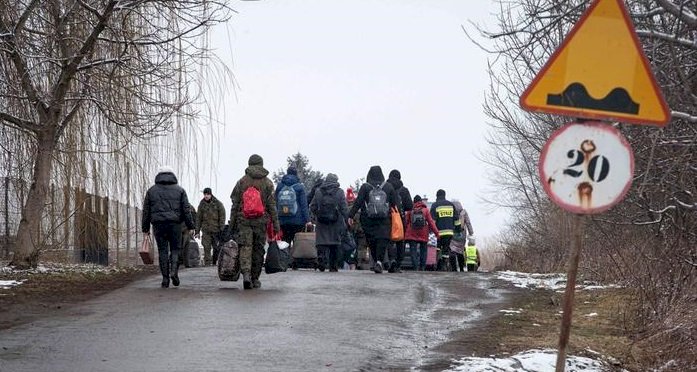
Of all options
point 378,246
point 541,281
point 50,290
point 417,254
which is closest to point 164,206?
point 50,290

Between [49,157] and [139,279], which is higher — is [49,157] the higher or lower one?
the higher one

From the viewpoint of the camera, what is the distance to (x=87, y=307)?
44.9ft

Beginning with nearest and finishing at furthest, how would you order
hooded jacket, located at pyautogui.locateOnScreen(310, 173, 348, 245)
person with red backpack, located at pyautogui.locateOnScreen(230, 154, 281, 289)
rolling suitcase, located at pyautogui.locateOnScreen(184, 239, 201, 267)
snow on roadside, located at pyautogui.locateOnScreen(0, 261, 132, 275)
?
person with red backpack, located at pyautogui.locateOnScreen(230, 154, 281, 289), snow on roadside, located at pyautogui.locateOnScreen(0, 261, 132, 275), hooded jacket, located at pyautogui.locateOnScreen(310, 173, 348, 245), rolling suitcase, located at pyautogui.locateOnScreen(184, 239, 201, 267)

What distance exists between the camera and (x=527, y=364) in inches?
382

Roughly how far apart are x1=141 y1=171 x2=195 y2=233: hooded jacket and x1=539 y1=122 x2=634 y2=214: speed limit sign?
9663 mm

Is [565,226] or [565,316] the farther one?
[565,226]

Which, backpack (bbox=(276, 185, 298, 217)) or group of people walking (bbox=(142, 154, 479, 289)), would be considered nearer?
A: group of people walking (bbox=(142, 154, 479, 289))

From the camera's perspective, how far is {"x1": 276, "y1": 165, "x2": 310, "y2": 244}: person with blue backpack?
2230 cm

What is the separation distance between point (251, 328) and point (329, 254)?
10454 mm

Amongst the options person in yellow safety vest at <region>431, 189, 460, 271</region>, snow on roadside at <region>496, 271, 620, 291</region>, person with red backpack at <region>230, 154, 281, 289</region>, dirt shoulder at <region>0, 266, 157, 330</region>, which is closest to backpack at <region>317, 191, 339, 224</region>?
snow on roadside at <region>496, 271, 620, 291</region>

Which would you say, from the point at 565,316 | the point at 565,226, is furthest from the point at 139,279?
the point at 565,316

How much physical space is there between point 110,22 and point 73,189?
2861mm

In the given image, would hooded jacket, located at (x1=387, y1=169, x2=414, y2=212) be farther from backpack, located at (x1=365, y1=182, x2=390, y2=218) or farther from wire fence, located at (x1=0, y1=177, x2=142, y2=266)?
wire fence, located at (x1=0, y1=177, x2=142, y2=266)

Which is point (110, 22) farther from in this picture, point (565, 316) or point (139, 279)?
point (565, 316)
